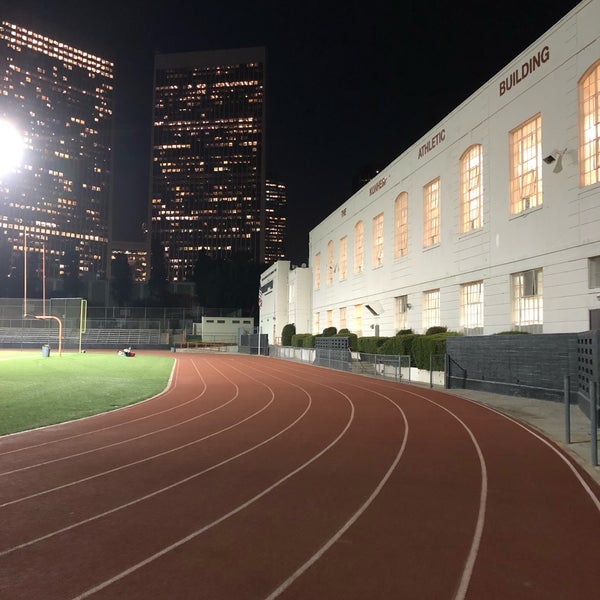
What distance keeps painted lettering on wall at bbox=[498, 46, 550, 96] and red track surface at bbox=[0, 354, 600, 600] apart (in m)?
14.3

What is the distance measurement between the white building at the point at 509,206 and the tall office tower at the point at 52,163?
13989 cm

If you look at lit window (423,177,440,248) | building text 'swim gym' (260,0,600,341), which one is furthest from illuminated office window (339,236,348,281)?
lit window (423,177,440,248)

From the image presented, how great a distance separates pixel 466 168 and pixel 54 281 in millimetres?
114755

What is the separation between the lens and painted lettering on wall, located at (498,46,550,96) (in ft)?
60.5

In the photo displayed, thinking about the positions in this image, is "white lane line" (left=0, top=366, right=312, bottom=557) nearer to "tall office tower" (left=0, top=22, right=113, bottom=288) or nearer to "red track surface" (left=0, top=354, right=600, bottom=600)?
"red track surface" (left=0, top=354, right=600, bottom=600)

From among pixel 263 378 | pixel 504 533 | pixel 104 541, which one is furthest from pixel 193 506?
pixel 263 378

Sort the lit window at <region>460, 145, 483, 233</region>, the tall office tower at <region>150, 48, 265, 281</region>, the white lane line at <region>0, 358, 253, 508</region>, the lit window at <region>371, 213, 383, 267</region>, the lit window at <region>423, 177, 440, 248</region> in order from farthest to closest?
the tall office tower at <region>150, 48, 265, 281</region>, the lit window at <region>371, 213, 383, 267</region>, the lit window at <region>423, 177, 440, 248</region>, the lit window at <region>460, 145, 483, 233</region>, the white lane line at <region>0, 358, 253, 508</region>

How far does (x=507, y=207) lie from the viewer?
66.1 ft

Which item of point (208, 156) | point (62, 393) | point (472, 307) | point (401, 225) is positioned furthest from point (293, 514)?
point (208, 156)

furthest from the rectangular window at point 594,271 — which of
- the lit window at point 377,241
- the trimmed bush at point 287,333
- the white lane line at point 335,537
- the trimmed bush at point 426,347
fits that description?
the trimmed bush at point 287,333

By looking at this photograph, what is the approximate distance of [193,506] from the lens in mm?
5566

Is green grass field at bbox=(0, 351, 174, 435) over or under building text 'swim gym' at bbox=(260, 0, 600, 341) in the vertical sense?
under

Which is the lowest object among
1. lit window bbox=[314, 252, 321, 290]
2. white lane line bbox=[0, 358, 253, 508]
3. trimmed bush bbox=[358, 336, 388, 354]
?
white lane line bbox=[0, 358, 253, 508]

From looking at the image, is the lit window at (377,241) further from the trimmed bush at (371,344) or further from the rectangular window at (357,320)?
the trimmed bush at (371,344)
